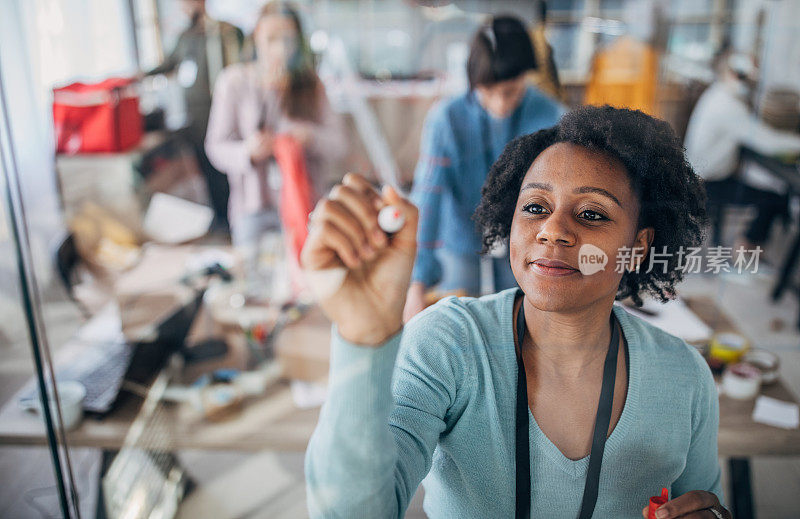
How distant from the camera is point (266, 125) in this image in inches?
43.1

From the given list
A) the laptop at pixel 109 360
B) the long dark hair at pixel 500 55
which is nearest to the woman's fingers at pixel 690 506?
the long dark hair at pixel 500 55

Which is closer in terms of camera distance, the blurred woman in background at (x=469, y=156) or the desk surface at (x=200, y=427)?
the blurred woman in background at (x=469, y=156)

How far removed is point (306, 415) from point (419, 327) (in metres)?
0.60

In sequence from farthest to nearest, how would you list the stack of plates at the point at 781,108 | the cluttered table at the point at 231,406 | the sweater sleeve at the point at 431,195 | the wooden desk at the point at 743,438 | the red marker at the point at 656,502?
the stack of plates at the point at 781,108 < the cluttered table at the point at 231,406 < the wooden desk at the point at 743,438 < the sweater sleeve at the point at 431,195 < the red marker at the point at 656,502

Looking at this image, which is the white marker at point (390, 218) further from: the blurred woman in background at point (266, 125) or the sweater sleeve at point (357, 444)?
the blurred woman in background at point (266, 125)

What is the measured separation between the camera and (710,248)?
76 cm

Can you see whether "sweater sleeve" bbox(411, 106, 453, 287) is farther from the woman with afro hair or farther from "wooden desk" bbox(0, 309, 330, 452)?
"wooden desk" bbox(0, 309, 330, 452)

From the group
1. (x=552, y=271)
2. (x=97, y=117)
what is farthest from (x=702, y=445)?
(x=97, y=117)

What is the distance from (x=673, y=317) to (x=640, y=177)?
29 cm

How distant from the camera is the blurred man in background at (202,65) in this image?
1243 mm

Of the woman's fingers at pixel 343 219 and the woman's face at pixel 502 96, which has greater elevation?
the woman's face at pixel 502 96

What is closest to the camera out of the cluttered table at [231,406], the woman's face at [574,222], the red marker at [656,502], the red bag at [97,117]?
the woman's face at [574,222]

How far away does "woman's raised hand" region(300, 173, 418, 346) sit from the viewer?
Result: 52 centimetres

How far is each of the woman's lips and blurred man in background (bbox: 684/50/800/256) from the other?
186mm
